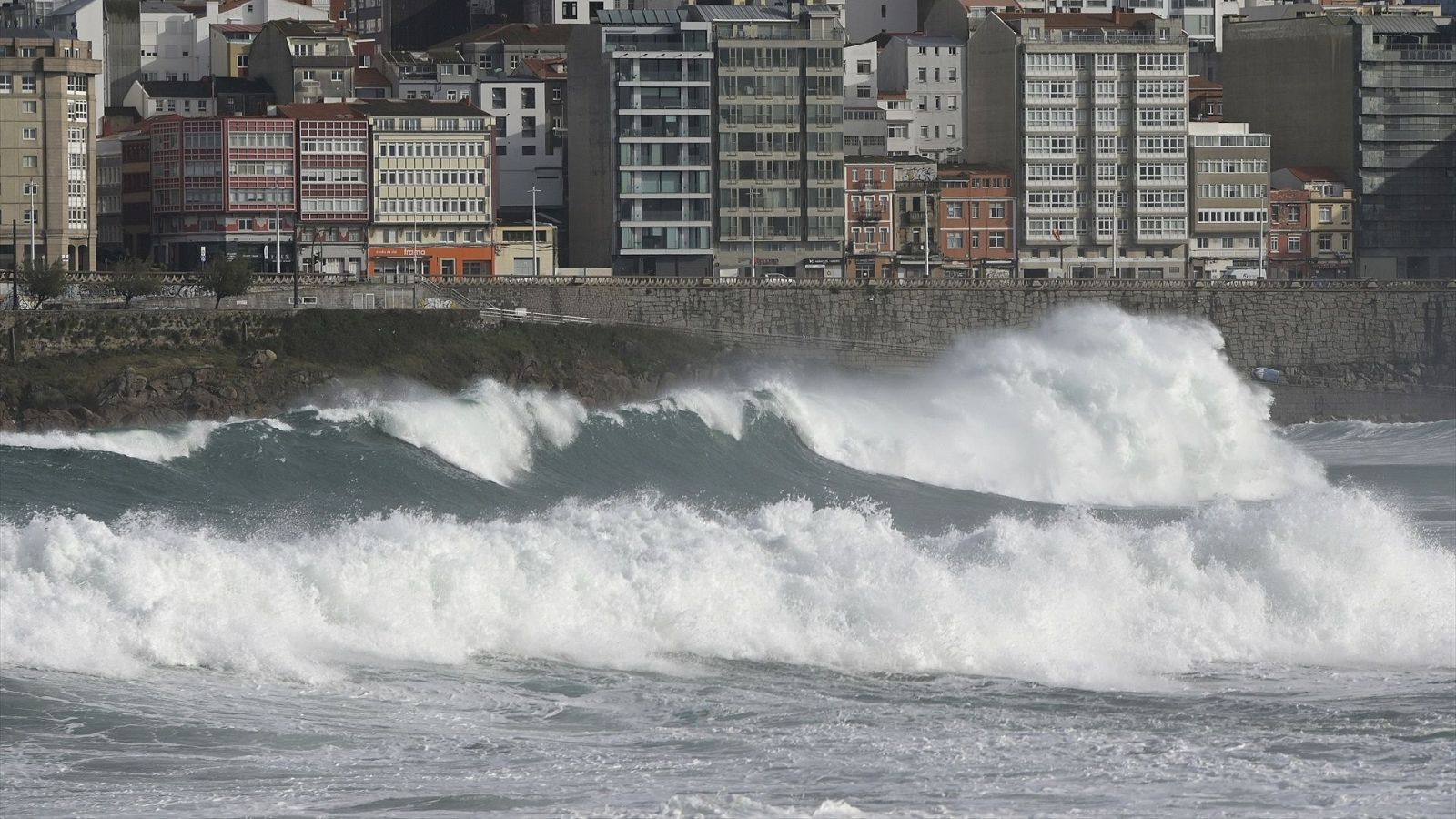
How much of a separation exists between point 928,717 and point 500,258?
232ft

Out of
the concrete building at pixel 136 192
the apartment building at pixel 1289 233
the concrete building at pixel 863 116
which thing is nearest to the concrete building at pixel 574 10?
the concrete building at pixel 863 116

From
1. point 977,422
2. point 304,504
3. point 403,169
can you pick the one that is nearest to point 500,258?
point 403,169

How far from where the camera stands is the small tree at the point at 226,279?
7656cm

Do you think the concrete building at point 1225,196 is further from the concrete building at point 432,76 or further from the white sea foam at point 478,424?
the white sea foam at point 478,424

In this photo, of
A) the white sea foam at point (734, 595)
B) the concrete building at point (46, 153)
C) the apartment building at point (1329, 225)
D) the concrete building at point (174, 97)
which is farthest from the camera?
the apartment building at point (1329, 225)

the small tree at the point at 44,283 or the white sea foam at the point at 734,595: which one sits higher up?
the small tree at the point at 44,283

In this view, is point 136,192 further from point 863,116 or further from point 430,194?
point 863,116

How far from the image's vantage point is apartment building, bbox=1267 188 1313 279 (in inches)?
4311

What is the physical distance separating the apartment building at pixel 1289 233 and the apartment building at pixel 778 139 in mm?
20167

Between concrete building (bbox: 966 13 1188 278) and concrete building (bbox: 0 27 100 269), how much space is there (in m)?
36.5

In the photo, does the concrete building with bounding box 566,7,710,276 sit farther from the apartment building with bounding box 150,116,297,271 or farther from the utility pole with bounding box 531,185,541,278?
the apartment building with bounding box 150,116,297,271

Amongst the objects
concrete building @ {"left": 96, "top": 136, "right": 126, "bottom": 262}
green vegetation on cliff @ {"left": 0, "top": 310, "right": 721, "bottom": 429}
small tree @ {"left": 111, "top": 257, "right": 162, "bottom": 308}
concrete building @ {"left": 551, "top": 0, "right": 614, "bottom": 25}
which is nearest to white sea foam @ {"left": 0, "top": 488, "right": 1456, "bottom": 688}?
green vegetation on cliff @ {"left": 0, "top": 310, "right": 721, "bottom": 429}

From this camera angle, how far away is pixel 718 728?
96.0ft

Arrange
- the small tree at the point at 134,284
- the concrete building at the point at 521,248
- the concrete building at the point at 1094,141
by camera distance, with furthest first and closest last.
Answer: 1. the concrete building at the point at 1094,141
2. the concrete building at the point at 521,248
3. the small tree at the point at 134,284
